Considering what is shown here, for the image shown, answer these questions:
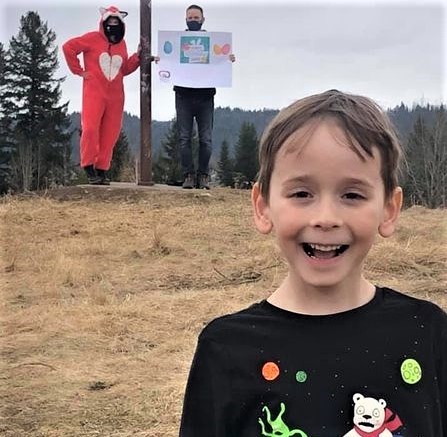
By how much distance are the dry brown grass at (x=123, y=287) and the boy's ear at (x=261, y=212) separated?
63.0 inches

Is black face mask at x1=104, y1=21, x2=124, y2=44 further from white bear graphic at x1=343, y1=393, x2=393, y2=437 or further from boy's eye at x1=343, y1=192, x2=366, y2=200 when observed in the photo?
white bear graphic at x1=343, y1=393, x2=393, y2=437

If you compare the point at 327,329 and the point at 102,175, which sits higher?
the point at 102,175

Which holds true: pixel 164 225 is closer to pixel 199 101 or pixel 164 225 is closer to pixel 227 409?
pixel 199 101

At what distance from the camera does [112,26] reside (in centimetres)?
708

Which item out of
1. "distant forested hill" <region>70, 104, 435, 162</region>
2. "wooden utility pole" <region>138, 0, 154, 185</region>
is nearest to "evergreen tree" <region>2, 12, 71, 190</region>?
"distant forested hill" <region>70, 104, 435, 162</region>

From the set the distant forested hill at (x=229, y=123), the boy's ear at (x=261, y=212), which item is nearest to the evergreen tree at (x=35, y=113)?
the distant forested hill at (x=229, y=123)

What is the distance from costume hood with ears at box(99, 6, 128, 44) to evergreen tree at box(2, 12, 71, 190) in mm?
3446

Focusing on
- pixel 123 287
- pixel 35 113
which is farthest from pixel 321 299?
pixel 35 113

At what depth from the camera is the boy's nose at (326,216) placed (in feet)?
3.59

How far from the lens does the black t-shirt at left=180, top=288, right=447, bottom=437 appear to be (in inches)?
42.9

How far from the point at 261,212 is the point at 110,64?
248 inches

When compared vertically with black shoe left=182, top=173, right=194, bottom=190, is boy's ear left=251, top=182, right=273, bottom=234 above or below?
above

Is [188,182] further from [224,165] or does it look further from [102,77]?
[224,165]

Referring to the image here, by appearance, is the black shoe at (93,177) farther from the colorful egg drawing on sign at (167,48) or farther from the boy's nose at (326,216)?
the boy's nose at (326,216)
